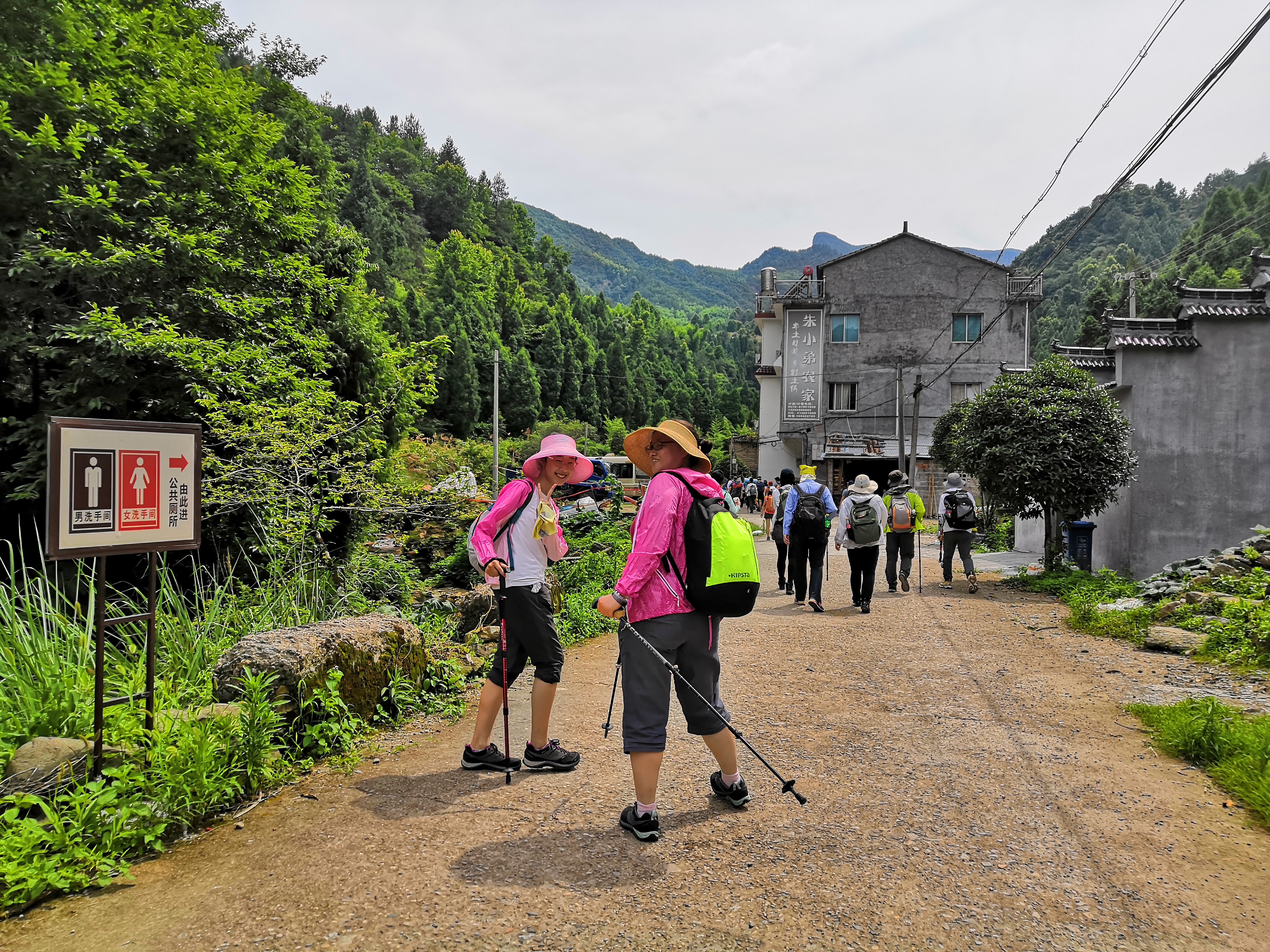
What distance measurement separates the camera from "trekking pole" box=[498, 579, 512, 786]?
4.19 meters

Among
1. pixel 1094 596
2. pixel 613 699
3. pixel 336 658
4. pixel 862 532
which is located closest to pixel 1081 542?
pixel 1094 596

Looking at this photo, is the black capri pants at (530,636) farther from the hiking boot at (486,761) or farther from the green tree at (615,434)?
the green tree at (615,434)

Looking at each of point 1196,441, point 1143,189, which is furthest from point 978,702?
point 1143,189

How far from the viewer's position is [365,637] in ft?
16.7

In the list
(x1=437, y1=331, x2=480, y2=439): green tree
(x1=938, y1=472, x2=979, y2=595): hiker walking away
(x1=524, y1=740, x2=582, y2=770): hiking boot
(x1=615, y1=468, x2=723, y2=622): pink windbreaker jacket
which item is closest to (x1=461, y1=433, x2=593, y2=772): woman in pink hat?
(x1=524, y1=740, x2=582, y2=770): hiking boot

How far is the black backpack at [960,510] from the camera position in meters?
11.0

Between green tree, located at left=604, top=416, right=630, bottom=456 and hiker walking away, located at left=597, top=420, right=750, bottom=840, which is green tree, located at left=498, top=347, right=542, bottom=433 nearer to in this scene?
green tree, located at left=604, top=416, right=630, bottom=456

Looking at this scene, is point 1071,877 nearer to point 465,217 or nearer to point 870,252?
point 870,252

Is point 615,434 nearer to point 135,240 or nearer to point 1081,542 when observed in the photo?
point 1081,542

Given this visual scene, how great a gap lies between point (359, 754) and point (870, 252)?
39.2m

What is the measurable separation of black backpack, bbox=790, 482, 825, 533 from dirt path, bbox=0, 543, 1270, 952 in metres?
4.32

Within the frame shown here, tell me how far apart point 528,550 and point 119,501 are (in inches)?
79.9

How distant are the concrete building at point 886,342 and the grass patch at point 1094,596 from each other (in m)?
→ 26.2

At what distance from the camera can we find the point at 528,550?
442cm
